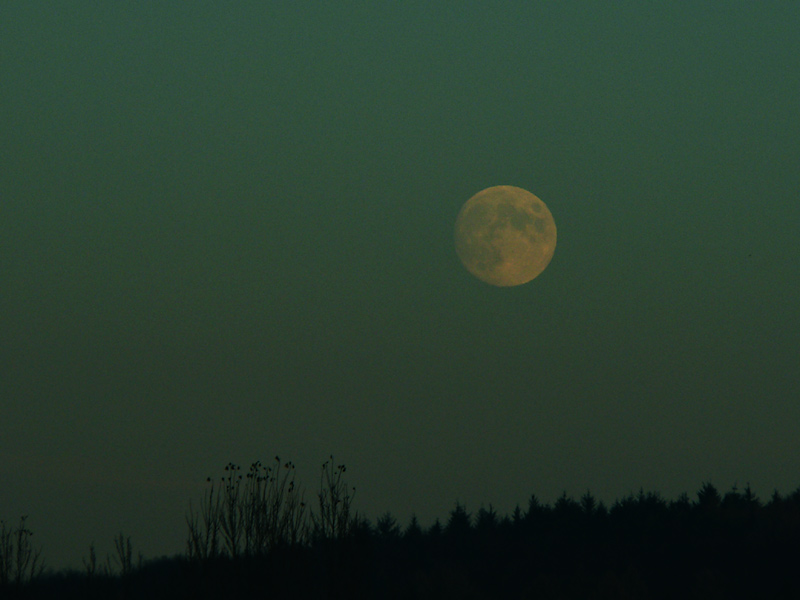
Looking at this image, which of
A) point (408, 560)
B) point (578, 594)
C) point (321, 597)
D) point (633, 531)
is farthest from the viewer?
point (408, 560)

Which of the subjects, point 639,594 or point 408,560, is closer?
point 639,594

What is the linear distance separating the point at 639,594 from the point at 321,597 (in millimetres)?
25362

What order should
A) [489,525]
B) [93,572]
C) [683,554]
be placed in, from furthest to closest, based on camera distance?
[489,525]
[683,554]
[93,572]

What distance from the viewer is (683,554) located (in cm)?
5588

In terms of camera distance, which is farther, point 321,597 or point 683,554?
point 683,554

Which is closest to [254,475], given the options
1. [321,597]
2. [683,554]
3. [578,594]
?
[321,597]

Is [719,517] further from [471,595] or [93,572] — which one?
[93,572]

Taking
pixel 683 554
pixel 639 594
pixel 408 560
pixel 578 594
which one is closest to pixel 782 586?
pixel 639 594

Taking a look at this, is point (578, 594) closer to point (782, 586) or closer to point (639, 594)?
point (639, 594)

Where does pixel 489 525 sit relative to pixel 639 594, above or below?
above

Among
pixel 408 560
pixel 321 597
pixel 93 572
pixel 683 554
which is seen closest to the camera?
pixel 321 597

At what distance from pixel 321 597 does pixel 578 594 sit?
2494 cm

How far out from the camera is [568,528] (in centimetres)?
6619

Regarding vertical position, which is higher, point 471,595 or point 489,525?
point 489,525
